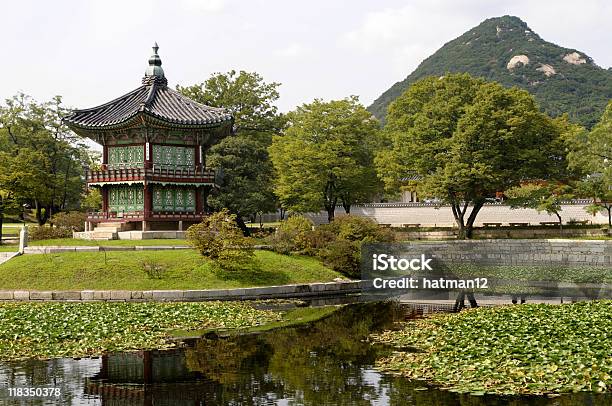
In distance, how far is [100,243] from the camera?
131 feet

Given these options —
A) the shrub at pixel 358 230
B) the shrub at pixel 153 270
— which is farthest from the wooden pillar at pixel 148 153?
the shrub at pixel 358 230

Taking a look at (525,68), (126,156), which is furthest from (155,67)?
(525,68)

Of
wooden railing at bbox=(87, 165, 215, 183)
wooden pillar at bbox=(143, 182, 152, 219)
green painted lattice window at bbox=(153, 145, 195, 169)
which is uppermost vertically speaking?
green painted lattice window at bbox=(153, 145, 195, 169)

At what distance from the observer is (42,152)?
6169cm

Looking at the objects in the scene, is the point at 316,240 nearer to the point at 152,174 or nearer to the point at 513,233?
the point at 152,174

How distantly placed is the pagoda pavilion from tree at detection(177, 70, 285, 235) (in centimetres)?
431

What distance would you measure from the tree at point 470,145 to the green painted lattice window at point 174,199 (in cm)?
1970

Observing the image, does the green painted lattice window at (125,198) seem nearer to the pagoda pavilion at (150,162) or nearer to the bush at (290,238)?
the pagoda pavilion at (150,162)

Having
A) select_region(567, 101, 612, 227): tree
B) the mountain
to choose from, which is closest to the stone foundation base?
select_region(567, 101, 612, 227): tree

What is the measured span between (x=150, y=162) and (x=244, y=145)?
1068 cm

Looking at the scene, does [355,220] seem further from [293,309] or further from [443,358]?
[443,358]

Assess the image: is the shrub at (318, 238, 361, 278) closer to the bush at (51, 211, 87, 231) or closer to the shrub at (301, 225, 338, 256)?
the shrub at (301, 225, 338, 256)

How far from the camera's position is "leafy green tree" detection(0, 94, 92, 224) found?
56062mm

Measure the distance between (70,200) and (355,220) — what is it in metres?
42.4
